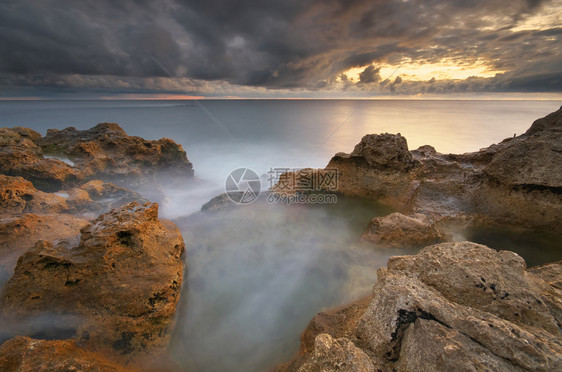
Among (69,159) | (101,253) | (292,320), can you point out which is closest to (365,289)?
(292,320)

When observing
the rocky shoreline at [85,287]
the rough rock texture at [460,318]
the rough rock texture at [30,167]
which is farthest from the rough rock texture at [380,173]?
the rough rock texture at [30,167]

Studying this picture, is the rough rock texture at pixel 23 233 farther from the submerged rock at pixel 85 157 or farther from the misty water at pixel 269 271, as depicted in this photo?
the submerged rock at pixel 85 157

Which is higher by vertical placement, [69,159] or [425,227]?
[69,159]

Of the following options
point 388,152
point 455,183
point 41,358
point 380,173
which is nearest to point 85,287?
point 41,358

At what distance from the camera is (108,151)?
9.15 m

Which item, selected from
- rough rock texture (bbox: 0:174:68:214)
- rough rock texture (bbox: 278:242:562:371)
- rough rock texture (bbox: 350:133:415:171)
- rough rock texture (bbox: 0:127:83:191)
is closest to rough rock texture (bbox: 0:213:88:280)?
rough rock texture (bbox: 0:174:68:214)

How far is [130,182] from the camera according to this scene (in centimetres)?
916

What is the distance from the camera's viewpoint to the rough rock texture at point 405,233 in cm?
478

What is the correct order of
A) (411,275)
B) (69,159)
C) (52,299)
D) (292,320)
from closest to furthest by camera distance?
(411,275) < (52,299) < (292,320) < (69,159)

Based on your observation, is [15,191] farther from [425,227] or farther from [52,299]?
[425,227]

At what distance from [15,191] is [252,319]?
5.68 meters

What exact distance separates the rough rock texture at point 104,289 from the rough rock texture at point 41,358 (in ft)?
1.42

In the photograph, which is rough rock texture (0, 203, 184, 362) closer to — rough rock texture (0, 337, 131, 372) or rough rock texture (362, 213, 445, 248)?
rough rock texture (0, 337, 131, 372)

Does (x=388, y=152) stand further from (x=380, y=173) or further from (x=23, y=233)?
(x=23, y=233)
